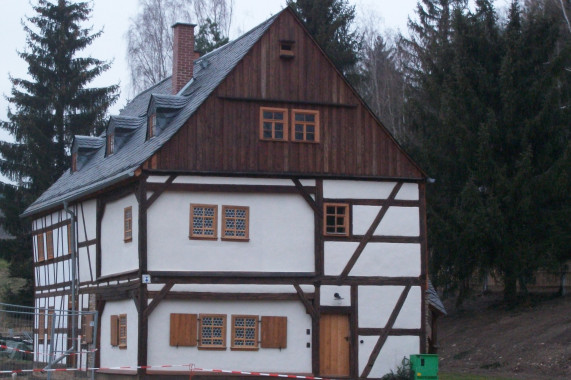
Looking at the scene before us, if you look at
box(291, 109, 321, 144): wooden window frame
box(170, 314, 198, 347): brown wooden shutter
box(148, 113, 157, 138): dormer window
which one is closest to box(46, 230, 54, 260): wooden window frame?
box(148, 113, 157, 138): dormer window

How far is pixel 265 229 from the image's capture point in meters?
27.5

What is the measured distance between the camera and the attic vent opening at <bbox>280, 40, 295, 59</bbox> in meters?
28.3

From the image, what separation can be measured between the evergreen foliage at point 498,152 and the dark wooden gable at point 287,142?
8868 mm

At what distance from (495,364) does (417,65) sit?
23187 millimetres

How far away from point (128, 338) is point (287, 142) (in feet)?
22.6

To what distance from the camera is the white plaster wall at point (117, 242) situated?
27.1 metres

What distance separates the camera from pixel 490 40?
40344 mm

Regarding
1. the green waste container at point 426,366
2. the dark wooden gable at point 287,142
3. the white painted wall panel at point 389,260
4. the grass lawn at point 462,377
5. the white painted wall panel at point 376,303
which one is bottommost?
the grass lawn at point 462,377

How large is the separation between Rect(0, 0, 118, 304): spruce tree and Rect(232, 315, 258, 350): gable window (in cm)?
2276

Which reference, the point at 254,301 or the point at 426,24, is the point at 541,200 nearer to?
the point at 254,301

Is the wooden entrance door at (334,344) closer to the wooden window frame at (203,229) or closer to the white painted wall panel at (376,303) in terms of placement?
the white painted wall panel at (376,303)

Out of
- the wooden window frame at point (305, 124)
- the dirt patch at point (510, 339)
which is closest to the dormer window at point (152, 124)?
the wooden window frame at point (305, 124)

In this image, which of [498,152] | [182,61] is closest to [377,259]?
[182,61]

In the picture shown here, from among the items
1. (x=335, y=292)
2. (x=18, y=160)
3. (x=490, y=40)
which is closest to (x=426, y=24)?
(x=490, y=40)
